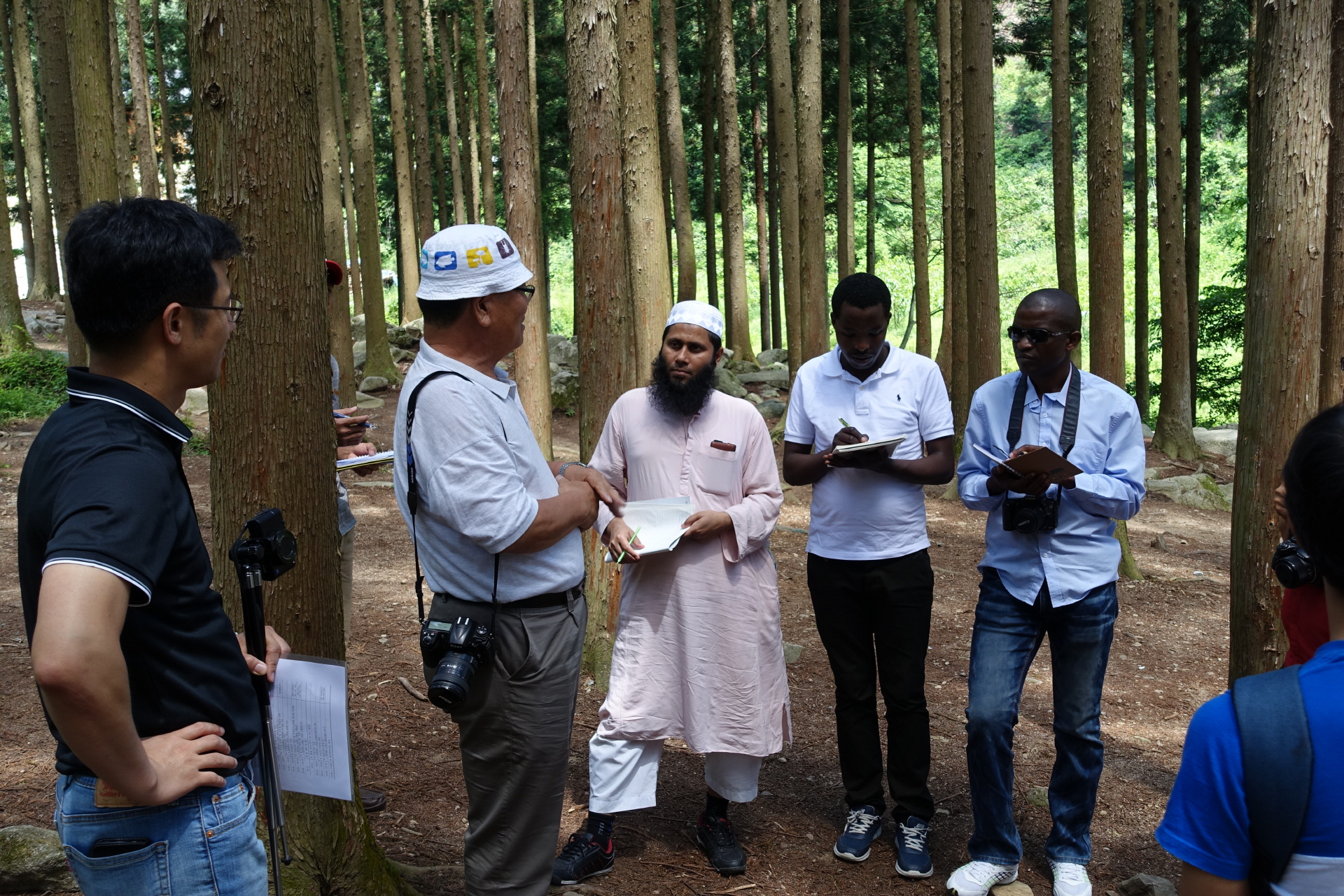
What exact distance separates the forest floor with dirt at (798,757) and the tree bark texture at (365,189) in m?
9.14

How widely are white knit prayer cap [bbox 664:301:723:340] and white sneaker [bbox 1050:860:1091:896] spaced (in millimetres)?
2305

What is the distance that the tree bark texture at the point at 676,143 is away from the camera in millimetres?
16484

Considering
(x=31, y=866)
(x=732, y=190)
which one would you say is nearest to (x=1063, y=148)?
(x=732, y=190)

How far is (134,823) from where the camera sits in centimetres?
166

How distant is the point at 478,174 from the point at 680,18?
786 centimetres

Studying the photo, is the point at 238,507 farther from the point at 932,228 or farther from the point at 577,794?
the point at 932,228

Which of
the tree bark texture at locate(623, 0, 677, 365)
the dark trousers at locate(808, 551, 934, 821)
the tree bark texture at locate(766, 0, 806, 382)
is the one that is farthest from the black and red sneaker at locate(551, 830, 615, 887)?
the tree bark texture at locate(766, 0, 806, 382)

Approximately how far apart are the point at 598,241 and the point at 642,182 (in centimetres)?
99

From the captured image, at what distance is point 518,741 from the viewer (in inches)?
109

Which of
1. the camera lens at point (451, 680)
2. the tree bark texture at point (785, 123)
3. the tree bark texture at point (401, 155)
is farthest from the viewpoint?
the tree bark texture at point (401, 155)

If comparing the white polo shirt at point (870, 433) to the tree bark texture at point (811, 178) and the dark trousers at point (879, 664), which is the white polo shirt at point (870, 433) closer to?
the dark trousers at point (879, 664)

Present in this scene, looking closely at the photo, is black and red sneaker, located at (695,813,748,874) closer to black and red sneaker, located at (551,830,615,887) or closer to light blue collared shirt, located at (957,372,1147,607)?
black and red sneaker, located at (551,830,615,887)

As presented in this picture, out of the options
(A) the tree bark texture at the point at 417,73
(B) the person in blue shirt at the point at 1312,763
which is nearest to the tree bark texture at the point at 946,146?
(A) the tree bark texture at the point at 417,73

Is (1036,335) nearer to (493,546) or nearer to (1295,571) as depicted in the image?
(1295,571)
